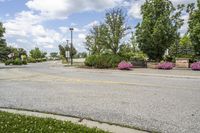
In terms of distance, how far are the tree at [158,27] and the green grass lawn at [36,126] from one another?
27.1 metres

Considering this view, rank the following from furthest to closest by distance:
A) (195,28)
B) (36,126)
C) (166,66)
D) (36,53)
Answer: (36,53) < (195,28) < (166,66) < (36,126)

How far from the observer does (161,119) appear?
23.7 ft

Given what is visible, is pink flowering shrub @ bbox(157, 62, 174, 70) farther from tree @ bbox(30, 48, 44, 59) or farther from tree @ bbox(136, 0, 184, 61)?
tree @ bbox(30, 48, 44, 59)

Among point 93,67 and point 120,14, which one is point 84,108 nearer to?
point 93,67

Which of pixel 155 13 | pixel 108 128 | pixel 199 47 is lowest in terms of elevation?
pixel 108 128

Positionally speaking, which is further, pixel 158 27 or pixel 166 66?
pixel 158 27

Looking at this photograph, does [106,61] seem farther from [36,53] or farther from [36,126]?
[36,53]

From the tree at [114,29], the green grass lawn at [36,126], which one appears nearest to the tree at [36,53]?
the tree at [114,29]

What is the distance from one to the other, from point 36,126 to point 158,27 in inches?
1095

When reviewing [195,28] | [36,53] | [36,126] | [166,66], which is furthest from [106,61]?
[36,53]

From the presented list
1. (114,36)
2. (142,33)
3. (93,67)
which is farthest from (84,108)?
(114,36)

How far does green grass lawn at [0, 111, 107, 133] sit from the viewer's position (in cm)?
589

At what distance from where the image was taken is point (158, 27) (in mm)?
32125

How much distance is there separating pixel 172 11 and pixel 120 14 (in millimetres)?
7961
